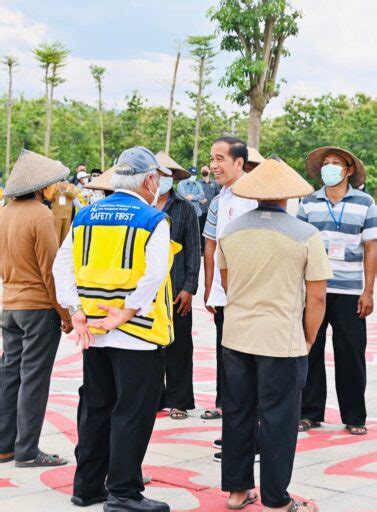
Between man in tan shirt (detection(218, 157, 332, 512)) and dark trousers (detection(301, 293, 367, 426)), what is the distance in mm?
1922

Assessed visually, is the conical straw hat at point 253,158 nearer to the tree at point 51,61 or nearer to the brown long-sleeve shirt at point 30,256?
the brown long-sleeve shirt at point 30,256

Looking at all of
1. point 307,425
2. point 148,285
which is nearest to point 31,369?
point 148,285

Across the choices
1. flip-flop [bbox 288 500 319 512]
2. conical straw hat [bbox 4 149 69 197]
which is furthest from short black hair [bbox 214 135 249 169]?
flip-flop [bbox 288 500 319 512]

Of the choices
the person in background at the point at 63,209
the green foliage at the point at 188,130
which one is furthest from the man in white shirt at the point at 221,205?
the green foliage at the point at 188,130

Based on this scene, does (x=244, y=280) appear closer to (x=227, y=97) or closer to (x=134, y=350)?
(x=134, y=350)

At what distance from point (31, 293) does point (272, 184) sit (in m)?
1.66

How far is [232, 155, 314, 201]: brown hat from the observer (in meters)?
4.88

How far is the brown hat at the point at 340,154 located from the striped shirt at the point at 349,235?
0.13 m

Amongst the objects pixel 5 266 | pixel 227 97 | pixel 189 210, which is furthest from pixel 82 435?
pixel 227 97

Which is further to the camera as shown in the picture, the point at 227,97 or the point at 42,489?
the point at 227,97

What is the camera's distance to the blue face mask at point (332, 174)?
679 cm

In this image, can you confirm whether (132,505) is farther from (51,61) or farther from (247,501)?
(51,61)

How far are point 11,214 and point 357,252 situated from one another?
248cm

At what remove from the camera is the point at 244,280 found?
4.83 metres
